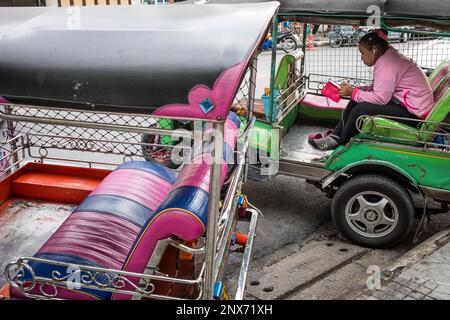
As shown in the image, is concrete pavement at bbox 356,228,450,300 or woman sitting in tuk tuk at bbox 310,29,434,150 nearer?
concrete pavement at bbox 356,228,450,300

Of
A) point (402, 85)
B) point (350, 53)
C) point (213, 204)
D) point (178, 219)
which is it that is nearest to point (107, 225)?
point (178, 219)

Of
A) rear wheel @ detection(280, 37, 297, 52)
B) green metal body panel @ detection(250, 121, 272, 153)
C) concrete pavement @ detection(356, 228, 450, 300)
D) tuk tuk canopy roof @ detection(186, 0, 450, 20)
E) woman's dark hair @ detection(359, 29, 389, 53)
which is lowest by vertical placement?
concrete pavement @ detection(356, 228, 450, 300)

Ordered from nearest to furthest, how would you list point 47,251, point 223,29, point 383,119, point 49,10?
point 223,29, point 49,10, point 47,251, point 383,119

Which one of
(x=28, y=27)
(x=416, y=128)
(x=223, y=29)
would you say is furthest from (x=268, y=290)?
(x=28, y=27)

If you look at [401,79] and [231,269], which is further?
[401,79]

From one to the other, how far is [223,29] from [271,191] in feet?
12.0

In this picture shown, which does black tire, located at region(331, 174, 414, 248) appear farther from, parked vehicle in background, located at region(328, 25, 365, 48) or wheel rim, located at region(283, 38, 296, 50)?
parked vehicle in background, located at region(328, 25, 365, 48)

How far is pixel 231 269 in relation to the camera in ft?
13.0

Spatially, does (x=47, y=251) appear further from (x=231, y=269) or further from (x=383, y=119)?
(x=383, y=119)

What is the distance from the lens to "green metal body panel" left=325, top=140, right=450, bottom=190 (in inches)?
157

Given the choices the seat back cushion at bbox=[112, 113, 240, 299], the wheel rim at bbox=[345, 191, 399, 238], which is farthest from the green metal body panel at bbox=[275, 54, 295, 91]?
the seat back cushion at bbox=[112, 113, 240, 299]

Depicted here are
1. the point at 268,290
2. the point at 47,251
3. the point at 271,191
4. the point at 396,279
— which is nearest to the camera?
the point at 47,251

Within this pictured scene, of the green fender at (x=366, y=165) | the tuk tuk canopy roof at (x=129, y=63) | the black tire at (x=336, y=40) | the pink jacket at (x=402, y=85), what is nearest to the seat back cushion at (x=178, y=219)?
the tuk tuk canopy roof at (x=129, y=63)

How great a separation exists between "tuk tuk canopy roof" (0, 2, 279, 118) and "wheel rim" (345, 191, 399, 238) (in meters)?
2.52
